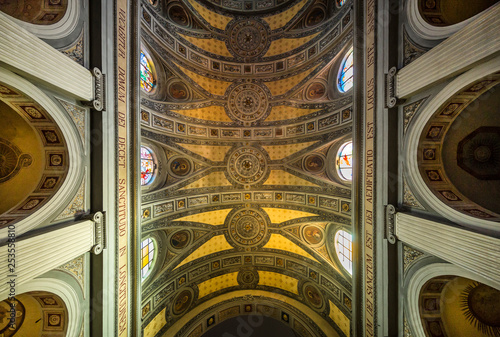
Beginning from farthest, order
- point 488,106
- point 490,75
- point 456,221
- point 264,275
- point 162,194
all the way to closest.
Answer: point 264,275 → point 162,194 → point 488,106 → point 456,221 → point 490,75

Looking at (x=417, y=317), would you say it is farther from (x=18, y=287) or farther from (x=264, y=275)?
(x=18, y=287)

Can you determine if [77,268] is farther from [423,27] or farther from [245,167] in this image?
[423,27]

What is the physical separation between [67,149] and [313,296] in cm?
1275

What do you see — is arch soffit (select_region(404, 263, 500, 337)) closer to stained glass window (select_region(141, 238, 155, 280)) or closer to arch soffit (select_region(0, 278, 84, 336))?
arch soffit (select_region(0, 278, 84, 336))

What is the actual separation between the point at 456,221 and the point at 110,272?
31.9ft

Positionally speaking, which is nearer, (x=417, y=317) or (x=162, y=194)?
(x=417, y=317)

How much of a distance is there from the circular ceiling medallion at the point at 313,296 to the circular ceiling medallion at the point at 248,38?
43.7 feet

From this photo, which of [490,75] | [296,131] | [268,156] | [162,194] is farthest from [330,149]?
[162,194]

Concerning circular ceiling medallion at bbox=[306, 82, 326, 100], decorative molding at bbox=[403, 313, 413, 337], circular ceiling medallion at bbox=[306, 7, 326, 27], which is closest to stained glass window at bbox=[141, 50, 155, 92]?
circular ceiling medallion at bbox=[306, 82, 326, 100]

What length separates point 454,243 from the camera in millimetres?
4348

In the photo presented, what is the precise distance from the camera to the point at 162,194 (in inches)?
376

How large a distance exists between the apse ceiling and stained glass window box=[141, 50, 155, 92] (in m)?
0.32

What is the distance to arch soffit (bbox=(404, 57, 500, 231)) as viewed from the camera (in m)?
3.96

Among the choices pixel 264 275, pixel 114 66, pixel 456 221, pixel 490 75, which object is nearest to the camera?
pixel 490 75
